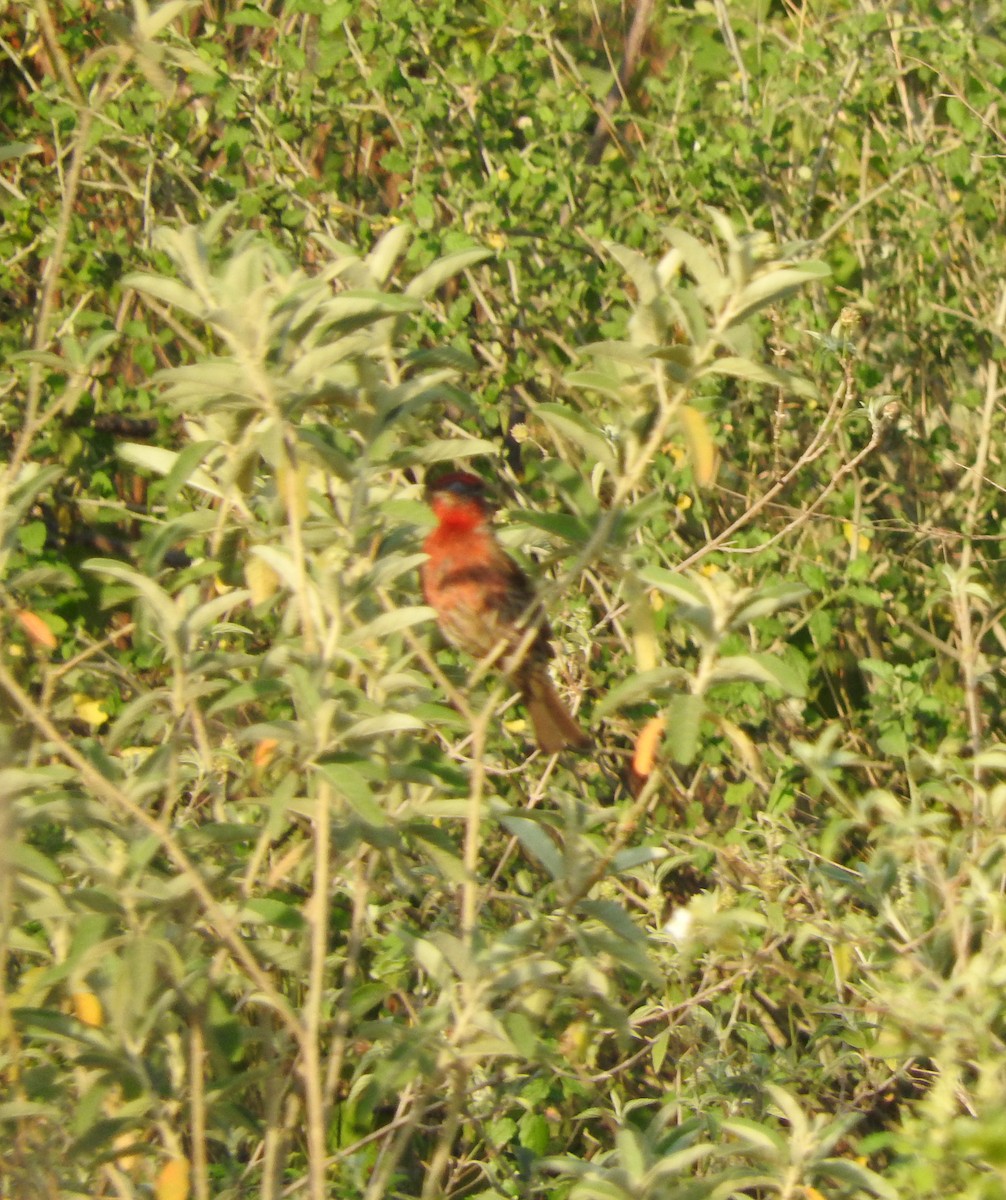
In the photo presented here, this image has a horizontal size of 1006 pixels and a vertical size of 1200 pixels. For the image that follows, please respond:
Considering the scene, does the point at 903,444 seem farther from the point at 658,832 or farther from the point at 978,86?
the point at 658,832

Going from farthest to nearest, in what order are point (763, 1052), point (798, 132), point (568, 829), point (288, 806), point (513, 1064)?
point (798, 132) → point (763, 1052) → point (513, 1064) → point (568, 829) → point (288, 806)

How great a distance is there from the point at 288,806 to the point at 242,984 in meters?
0.52

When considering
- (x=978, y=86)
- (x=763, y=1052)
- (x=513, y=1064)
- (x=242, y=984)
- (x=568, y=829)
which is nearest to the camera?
(x=568, y=829)

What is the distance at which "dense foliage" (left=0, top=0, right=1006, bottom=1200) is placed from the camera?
7.49 ft

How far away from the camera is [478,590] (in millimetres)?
4254

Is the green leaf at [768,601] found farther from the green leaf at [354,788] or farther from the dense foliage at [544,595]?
the green leaf at [354,788]

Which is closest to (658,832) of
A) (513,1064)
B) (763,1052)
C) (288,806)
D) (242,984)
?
(763,1052)

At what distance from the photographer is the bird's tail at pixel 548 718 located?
3.98 m

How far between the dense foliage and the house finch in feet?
0.49

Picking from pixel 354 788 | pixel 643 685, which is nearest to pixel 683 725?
pixel 643 685

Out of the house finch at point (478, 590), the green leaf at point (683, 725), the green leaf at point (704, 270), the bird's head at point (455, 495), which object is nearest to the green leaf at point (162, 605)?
the green leaf at point (683, 725)

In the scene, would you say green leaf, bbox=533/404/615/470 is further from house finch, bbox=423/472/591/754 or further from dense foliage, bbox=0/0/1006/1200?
house finch, bbox=423/472/591/754

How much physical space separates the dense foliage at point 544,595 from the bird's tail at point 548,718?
11 cm

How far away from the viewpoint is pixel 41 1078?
2418 mm
